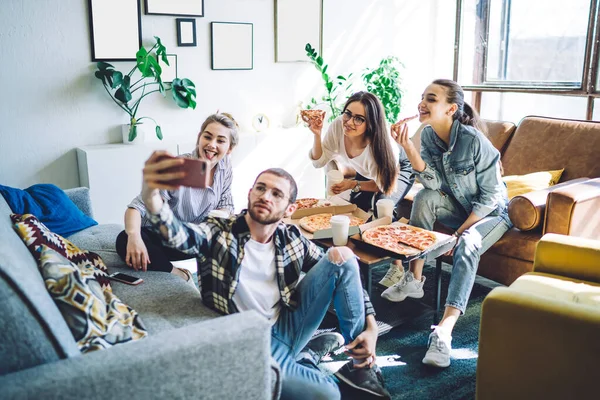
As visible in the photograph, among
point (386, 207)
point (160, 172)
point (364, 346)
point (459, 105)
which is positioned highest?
point (459, 105)

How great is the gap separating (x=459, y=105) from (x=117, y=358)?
2.15 m

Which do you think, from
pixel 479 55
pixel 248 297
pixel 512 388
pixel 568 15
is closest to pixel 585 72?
pixel 568 15

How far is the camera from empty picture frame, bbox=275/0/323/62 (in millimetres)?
4336

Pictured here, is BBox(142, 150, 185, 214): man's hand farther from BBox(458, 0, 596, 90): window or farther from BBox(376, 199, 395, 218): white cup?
BBox(458, 0, 596, 90): window

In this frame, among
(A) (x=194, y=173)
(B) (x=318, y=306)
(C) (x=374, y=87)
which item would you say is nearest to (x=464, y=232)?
(B) (x=318, y=306)

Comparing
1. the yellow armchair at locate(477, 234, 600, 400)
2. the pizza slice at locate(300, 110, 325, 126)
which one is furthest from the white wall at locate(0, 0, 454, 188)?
the yellow armchair at locate(477, 234, 600, 400)

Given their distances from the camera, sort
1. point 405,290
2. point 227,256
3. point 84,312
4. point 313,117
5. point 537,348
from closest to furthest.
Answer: point 84,312 → point 537,348 → point 227,256 → point 405,290 → point 313,117

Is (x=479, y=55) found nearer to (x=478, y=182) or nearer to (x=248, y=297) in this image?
(x=478, y=182)

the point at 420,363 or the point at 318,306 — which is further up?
the point at 318,306

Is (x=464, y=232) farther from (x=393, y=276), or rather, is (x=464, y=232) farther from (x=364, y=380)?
(x=364, y=380)

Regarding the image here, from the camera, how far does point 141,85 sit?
3.76 meters

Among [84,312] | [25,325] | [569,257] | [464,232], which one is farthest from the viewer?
[464,232]

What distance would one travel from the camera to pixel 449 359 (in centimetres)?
229

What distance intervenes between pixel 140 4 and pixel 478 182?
247 centimetres
